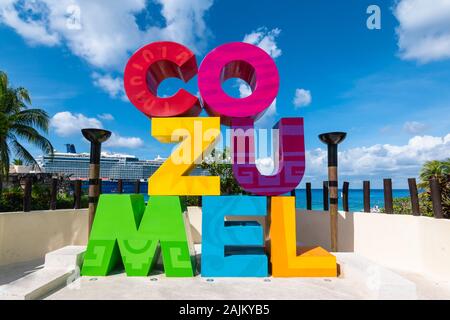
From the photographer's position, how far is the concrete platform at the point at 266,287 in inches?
179

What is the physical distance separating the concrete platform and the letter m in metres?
0.24

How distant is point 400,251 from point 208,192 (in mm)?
4906

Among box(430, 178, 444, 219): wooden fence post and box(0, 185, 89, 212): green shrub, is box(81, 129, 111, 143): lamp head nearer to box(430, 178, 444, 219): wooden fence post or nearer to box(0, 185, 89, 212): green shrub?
box(0, 185, 89, 212): green shrub

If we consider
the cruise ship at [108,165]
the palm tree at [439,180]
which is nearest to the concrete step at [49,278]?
the palm tree at [439,180]

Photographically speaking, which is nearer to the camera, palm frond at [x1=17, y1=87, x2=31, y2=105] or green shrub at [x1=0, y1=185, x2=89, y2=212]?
green shrub at [x1=0, y1=185, x2=89, y2=212]

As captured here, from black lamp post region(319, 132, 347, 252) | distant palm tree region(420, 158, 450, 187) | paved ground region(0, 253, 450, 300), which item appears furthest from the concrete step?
distant palm tree region(420, 158, 450, 187)

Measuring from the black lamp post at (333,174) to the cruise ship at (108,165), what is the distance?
6706cm

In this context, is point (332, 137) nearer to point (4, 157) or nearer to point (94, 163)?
point (94, 163)

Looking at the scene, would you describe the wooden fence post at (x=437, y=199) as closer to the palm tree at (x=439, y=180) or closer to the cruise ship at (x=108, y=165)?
the palm tree at (x=439, y=180)

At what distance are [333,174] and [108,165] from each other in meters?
75.0

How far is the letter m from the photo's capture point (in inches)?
221

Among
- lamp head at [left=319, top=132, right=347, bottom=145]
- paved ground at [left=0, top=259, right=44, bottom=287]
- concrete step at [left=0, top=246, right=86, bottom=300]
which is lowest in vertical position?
paved ground at [left=0, top=259, right=44, bottom=287]

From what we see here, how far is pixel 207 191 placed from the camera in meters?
5.92

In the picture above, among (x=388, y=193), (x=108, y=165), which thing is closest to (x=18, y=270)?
(x=388, y=193)
